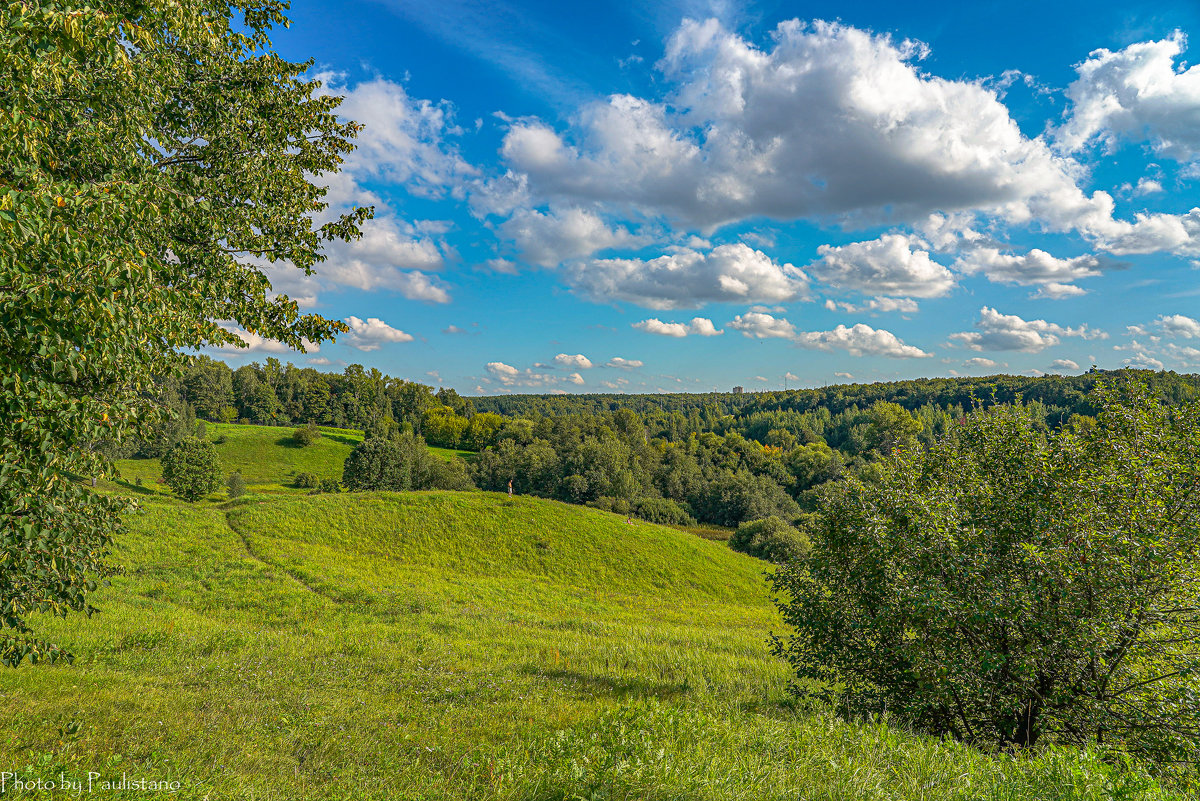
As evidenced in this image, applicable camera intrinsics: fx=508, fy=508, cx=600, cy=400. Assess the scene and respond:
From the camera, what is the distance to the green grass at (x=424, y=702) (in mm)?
5379

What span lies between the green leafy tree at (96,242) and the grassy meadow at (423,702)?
234cm

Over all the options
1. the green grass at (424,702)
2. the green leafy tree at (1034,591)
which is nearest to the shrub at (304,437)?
the green grass at (424,702)

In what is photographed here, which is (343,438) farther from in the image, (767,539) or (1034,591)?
(1034,591)

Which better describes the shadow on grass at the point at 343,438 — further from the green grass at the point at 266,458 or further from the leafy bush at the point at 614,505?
the leafy bush at the point at 614,505

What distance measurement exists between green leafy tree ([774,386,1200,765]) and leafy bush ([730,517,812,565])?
136ft

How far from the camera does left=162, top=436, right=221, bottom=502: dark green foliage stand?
5066 centimetres

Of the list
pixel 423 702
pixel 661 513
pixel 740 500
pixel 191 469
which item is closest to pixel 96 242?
pixel 423 702

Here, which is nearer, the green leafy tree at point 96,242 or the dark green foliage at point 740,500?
the green leafy tree at point 96,242

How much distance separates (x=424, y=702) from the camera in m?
9.78

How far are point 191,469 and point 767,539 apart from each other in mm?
59053

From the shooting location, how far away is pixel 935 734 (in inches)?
325

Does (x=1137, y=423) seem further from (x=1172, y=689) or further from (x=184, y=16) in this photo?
(x=184, y=16)

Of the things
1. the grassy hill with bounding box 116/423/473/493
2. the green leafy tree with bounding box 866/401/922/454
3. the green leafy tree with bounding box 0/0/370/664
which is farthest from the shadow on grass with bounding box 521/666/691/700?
the green leafy tree with bounding box 866/401/922/454

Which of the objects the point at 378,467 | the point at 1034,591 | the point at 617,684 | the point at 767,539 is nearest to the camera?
the point at 1034,591
